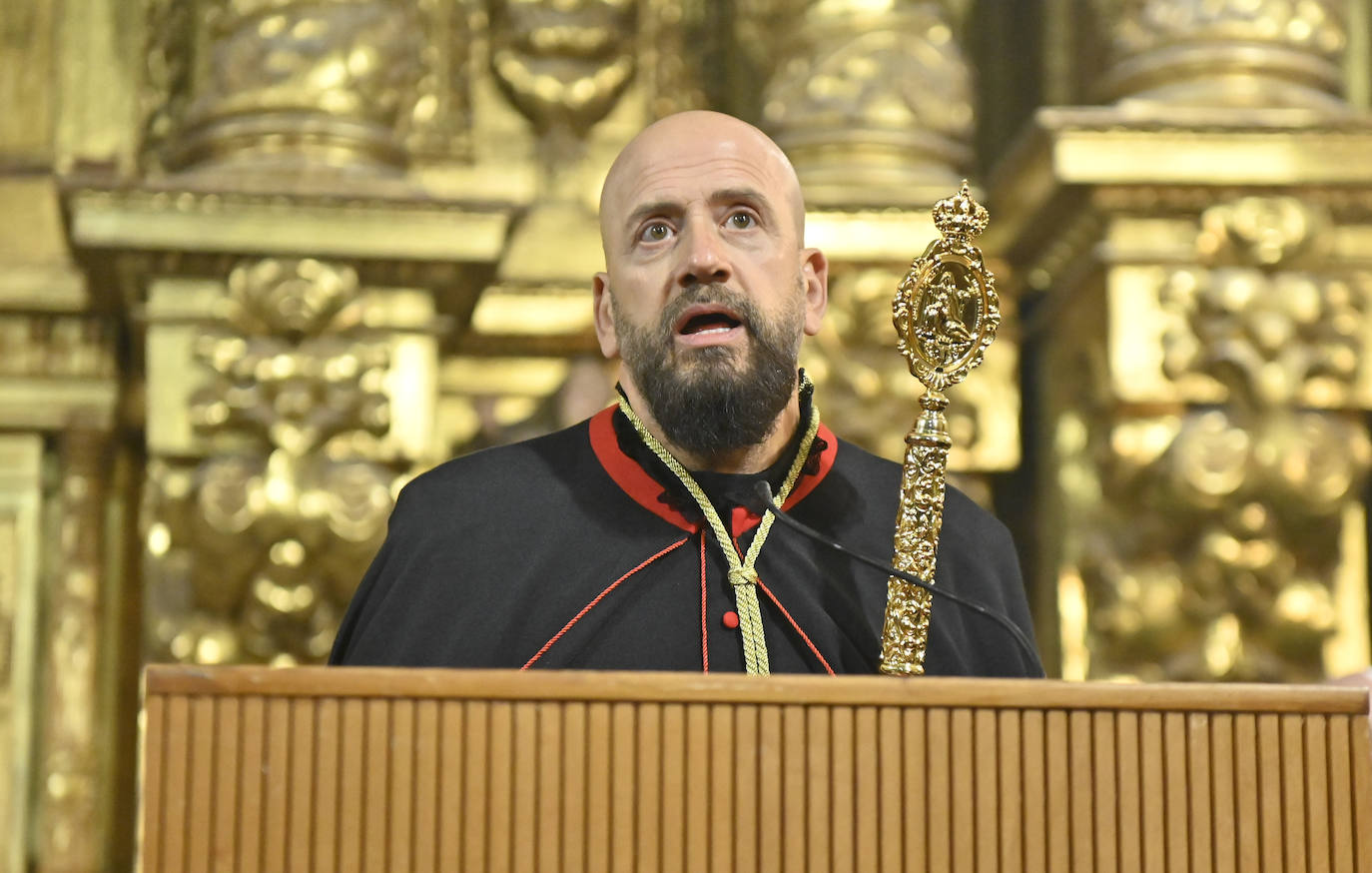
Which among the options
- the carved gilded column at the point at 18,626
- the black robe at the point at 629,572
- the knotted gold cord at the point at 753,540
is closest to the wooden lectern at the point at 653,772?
the knotted gold cord at the point at 753,540

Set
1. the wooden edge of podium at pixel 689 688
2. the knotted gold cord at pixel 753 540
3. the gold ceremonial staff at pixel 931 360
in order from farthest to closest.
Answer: the knotted gold cord at pixel 753 540 < the gold ceremonial staff at pixel 931 360 < the wooden edge of podium at pixel 689 688

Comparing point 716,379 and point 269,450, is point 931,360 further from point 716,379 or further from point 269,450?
point 269,450

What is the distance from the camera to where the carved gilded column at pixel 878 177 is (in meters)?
3.74

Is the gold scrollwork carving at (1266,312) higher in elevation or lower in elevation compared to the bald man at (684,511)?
higher

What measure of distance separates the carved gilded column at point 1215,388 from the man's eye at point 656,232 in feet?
4.37

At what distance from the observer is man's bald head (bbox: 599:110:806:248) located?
242 cm

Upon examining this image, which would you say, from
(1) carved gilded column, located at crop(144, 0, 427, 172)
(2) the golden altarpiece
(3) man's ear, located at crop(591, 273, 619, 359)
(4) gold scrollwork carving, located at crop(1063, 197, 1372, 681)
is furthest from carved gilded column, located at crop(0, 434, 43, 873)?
(4) gold scrollwork carving, located at crop(1063, 197, 1372, 681)

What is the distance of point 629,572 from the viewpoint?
235 centimetres

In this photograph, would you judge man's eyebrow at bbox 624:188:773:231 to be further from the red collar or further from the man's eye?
the red collar

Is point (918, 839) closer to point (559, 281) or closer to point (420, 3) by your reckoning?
point (559, 281)

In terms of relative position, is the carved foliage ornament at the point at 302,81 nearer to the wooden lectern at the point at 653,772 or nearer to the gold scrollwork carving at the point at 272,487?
the gold scrollwork carving at the point at 272,487

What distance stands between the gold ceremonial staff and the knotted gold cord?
20 centimetres

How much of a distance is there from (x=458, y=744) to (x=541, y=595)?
79 centimetres

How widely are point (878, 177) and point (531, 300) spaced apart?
0.78 m
